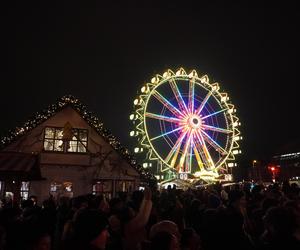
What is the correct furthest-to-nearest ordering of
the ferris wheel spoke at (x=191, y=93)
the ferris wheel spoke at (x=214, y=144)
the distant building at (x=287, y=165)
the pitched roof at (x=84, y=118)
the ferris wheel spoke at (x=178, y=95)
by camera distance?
the distant building at (x=287, y=165), the ferris wheel spoke at (x=191, y=93), the ferris wheel spoke at (x=214, y=144), the ferris wheel spoke at (x=178, y=95), the pitched roof at (x=84, y=118)

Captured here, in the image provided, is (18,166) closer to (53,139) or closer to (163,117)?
→ (53,139)

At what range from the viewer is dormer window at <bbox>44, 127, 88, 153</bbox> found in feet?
68.7

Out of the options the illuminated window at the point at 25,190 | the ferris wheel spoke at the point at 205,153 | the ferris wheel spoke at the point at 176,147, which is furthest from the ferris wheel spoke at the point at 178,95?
the illuminated window at the point at 25,190

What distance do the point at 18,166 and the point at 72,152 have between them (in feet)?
32.7

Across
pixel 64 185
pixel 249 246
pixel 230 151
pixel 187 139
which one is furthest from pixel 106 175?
pixel 249 246

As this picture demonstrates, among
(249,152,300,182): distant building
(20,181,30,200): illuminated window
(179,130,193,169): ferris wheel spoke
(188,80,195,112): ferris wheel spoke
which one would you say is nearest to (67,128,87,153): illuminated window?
(20,181,30,200): illuminated window

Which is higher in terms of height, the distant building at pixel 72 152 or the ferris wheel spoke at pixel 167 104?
the ferris wheel spoke at pixel 167 104

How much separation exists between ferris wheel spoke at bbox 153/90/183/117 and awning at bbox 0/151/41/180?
18.8m

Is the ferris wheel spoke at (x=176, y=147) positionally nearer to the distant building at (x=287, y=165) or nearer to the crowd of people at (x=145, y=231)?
the crowd of people at (x=145, y=231)

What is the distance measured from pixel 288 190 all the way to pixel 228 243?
24.2 ft

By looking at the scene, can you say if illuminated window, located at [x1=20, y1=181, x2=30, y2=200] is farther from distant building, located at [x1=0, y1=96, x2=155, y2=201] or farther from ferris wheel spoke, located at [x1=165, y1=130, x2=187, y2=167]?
ferris wheel spoke, located at [x1=165, y1=130, x2=187, y2=167]

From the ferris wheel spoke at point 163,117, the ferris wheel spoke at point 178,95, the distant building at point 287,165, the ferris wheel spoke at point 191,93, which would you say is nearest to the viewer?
the ferris wheel spoke at point 163,117

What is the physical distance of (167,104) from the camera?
31.6 m

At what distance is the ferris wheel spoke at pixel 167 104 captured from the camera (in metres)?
30.8
